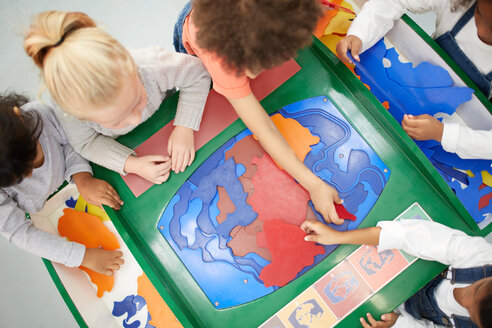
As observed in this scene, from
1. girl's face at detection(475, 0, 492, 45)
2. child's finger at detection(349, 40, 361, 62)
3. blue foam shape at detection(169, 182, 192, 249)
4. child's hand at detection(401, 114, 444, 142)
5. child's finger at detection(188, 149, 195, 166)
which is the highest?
child's finger at detection(188, 149, 195, 166)

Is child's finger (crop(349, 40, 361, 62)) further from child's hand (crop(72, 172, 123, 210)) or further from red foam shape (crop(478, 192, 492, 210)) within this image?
child's hand (crop(72, 172, 123, 210))

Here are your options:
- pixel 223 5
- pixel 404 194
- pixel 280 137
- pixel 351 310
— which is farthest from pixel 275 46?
pixel 351 310

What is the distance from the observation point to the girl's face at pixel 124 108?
55cm

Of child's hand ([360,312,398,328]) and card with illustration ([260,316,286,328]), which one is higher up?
card with illustration ([260,316,286,328])

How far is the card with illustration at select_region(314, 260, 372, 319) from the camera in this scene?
26.4 inches

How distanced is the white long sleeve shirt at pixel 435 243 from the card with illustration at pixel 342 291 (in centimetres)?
8

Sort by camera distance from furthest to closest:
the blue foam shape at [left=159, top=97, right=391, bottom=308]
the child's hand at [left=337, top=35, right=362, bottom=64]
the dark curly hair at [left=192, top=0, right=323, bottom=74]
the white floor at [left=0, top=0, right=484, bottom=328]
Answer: the white floor at [left=0, top=0, right=484, bottom=328]
the child's hand at [left=337, top=35, right=362, bottom=64]
the blue foam shape at [left=159, top=97, right=391, bottom=308]
the dark curly hair at [left=192, top=0, right=323, bottom=74]

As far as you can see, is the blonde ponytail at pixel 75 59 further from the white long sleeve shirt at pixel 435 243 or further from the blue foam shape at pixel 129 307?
the white long sleeve shirt at pixel 435 243

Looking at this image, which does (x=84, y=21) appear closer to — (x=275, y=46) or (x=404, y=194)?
(x=275, y=46)

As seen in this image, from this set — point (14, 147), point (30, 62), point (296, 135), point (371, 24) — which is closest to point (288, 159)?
point (296, 135)

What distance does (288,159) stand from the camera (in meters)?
0.69

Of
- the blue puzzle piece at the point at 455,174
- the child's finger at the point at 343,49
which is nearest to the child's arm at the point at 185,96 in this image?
the child's finger at the point at 343,49

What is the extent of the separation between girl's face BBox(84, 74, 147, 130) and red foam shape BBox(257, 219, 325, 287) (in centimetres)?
34

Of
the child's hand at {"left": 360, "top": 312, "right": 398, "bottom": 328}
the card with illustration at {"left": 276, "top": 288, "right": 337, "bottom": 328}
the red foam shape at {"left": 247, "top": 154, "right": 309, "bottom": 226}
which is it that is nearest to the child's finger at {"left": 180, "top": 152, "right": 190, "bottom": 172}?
the red foam shape at {"left": 247, "top": 154, "right": 309, "bottom": 226}
